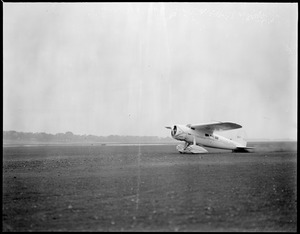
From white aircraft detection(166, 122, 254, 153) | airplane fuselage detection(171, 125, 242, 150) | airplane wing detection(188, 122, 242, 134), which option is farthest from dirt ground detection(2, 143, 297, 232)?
airplane fuselage detection(171, 125, 242, 150)

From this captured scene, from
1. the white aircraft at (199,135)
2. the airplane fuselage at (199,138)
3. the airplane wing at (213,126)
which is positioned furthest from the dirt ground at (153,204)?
the airplane fuselage at (199,138)

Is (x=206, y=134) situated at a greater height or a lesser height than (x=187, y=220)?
greater

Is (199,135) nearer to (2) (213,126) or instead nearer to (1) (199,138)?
(1) (199,138)

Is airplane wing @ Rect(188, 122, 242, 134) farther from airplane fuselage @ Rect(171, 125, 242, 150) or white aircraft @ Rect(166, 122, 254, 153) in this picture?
airplane fuselage @ Rect(171, 125, 242, 150)

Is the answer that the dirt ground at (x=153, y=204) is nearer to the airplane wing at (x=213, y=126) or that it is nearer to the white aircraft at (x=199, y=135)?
the airplane wing at (x=213, y=126)

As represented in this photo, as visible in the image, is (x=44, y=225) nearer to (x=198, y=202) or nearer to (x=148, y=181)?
(x=198, y=202)

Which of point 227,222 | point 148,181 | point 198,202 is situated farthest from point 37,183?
point 227,222
